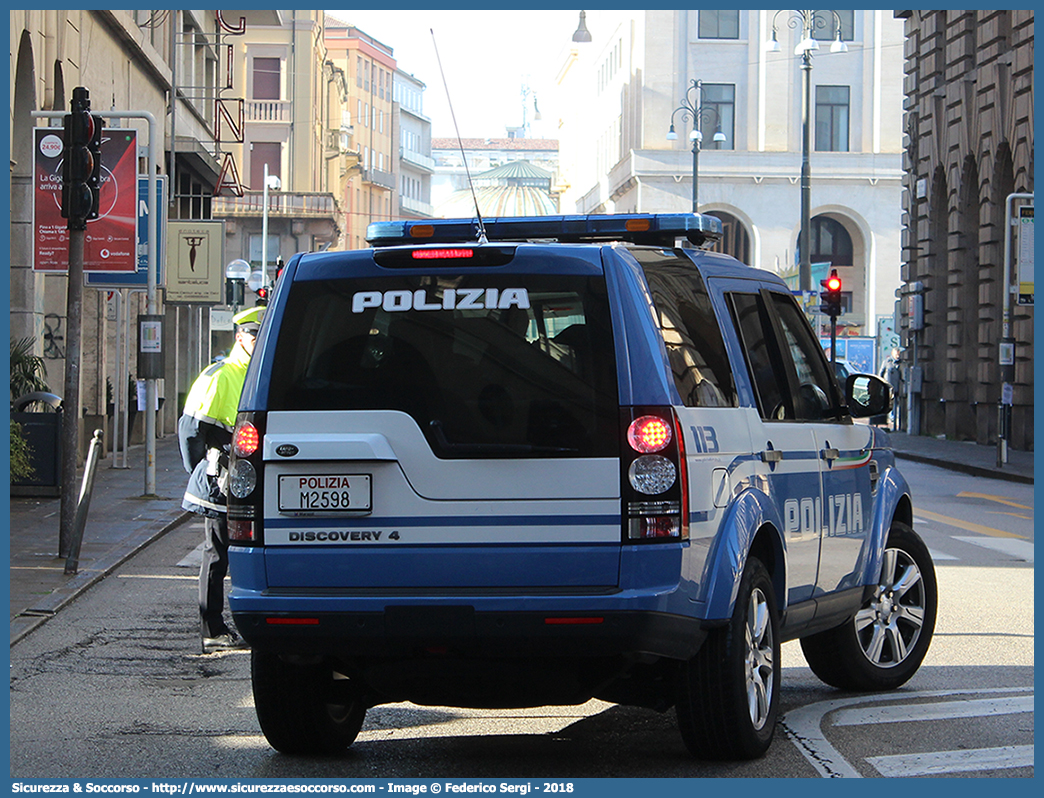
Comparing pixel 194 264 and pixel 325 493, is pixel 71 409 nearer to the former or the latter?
pixel 325 493

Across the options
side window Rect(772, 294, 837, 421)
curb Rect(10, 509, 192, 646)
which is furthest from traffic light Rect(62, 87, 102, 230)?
side window Rect(772, 294, 837, 421)

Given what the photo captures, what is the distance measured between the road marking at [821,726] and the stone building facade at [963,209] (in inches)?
841

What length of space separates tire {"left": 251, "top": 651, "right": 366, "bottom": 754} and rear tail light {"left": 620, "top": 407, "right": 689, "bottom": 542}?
1.41 m

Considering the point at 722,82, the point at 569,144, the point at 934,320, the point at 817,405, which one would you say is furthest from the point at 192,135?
the point at 569,144

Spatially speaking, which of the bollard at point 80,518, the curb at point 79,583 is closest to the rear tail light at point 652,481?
the curb at point 79,583

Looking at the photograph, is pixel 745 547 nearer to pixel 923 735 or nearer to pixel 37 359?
pixel 923 735

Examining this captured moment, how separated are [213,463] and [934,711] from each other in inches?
162

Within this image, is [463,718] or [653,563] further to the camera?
[463,718]

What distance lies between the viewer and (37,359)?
20.2m

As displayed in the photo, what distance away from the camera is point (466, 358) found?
5.62m

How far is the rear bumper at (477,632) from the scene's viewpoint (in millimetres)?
5422

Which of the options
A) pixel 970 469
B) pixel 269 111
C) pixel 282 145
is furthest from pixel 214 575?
pixel 269 111

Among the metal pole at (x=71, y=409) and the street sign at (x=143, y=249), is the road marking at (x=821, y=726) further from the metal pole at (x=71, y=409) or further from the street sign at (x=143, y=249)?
the street sign at (x=143, y=249)

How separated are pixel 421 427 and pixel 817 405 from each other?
2452mm
